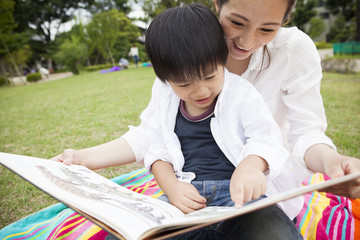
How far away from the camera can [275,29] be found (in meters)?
1.11

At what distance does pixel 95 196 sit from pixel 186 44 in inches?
24.2

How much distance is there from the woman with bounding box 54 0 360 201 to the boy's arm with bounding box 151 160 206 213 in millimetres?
251

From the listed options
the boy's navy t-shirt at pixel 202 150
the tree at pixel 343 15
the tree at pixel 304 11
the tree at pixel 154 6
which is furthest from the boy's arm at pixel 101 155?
the tree at pixel 304 11

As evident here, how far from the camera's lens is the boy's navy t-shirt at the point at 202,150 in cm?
112

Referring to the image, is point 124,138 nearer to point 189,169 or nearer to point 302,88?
point 189,169

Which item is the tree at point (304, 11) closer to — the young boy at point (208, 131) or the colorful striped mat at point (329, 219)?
the colorful striped mat at point (329, 219)

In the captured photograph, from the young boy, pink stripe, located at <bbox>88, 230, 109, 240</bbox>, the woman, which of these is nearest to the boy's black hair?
the young boy

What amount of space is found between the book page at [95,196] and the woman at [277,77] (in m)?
0.17

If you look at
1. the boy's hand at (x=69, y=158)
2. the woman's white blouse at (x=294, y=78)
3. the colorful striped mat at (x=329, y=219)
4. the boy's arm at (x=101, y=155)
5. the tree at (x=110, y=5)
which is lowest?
the colorful striped mat at (x=329, y=219)

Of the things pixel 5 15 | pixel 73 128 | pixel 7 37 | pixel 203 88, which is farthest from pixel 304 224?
pixel 5 15

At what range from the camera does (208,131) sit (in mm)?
1158

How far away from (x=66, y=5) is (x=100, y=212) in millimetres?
32209

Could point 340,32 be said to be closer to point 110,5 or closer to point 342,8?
point 342,8

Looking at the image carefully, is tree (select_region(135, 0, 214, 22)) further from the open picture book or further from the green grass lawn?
the open picture book
